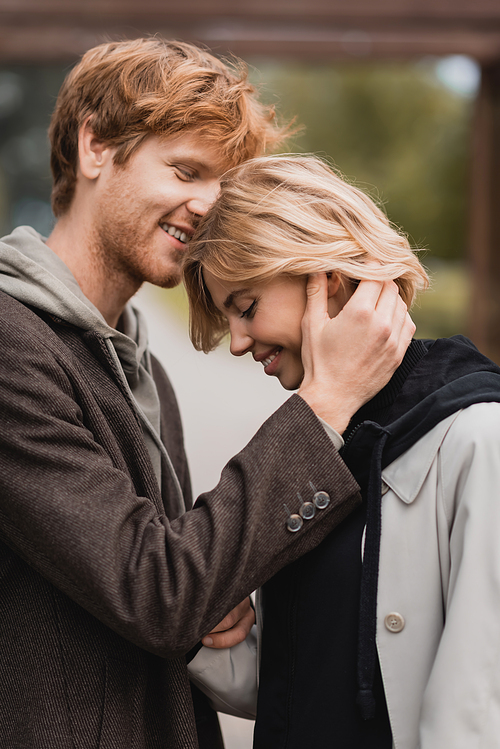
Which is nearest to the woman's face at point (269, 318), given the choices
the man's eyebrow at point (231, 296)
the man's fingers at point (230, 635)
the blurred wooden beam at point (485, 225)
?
the man's eyebrow at point (231, 296)

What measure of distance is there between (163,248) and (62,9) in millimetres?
3388

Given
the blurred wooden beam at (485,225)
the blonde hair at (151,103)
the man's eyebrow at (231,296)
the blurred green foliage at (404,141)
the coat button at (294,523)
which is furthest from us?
the blurred green foliage at (404,141)

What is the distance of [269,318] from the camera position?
5.06ft

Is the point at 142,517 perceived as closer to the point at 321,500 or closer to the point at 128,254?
the point at 321,500

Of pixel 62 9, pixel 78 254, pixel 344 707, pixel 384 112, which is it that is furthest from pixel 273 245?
pixel 384 112

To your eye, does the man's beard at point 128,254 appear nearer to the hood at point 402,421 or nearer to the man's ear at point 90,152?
the man's ear at point 90,152

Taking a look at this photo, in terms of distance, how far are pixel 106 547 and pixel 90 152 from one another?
117 cm

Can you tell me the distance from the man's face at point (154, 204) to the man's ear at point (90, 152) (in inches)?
1.0

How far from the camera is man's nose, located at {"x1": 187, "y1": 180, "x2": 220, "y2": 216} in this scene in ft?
5.98

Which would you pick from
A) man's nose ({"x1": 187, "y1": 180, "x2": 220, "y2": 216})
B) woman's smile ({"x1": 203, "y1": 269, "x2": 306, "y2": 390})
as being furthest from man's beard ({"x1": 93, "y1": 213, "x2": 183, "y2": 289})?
woman's smile ({"x1": 203, "y1": 269, "x2": 306, "y2": 390})

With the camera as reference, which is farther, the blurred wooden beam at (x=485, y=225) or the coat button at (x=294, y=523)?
the blurred wooden beam at (x=485, y=225)

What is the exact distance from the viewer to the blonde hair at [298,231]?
1433mm

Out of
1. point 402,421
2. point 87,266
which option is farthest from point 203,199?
point 402,421

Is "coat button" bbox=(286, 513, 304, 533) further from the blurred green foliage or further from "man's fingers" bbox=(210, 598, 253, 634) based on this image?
the blurred green foliage
